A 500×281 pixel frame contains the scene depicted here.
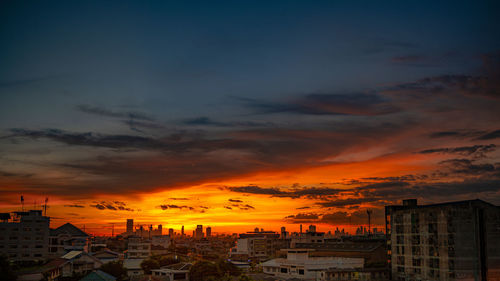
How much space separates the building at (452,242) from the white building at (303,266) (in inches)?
533

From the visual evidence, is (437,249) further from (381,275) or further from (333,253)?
(333,253)

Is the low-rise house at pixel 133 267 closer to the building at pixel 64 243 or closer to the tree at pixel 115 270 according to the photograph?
the tree at pixel 115 270

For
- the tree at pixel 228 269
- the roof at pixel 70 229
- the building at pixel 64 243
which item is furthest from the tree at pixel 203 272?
the roof at pixel 70 229

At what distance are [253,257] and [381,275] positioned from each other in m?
57.2

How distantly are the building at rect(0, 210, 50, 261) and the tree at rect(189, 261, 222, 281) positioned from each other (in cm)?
2645

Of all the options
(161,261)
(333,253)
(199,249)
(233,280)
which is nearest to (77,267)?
(161,261)

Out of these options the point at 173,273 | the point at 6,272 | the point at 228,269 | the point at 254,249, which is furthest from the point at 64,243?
the point at 254,249

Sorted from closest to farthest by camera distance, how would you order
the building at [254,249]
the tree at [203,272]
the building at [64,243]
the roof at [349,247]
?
the tree at [203,272] < the roof at [349,247] < the building at [64,243] < the building at [254,249]

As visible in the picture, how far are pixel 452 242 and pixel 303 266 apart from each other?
23.1 m

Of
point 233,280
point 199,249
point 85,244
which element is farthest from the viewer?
point 199,249

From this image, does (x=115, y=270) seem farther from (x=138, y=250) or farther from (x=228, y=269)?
(x=138, y=250)

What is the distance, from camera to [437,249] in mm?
52031

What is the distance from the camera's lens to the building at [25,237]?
80.1 m

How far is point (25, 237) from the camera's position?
8156 centimetres
